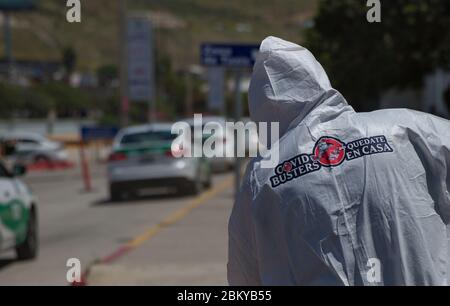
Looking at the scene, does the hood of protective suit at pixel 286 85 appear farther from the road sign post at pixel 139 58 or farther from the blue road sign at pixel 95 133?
the road sign post at pixel 139 58

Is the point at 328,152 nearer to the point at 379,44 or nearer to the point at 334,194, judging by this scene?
the point at 334,194

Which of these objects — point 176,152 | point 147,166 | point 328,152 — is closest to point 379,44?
point 176,152

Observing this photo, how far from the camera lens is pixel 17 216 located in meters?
12.2

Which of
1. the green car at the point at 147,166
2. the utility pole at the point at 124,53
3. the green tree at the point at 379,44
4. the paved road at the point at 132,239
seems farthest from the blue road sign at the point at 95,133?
the green tree at the point at 379,44

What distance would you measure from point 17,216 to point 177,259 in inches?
80.5

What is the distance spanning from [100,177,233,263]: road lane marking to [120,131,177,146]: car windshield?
145 cm

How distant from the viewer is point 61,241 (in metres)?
15.0

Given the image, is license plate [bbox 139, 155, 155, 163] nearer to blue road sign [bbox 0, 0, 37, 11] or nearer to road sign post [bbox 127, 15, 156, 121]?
road sign post [bbox 127, 15, 156, 121]

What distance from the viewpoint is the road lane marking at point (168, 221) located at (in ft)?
41.1

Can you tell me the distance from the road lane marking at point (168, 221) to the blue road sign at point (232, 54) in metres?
2.78

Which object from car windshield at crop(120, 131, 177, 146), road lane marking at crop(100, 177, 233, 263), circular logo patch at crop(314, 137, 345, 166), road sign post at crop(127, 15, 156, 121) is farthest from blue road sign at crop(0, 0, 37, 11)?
circular logo patch at crop(314, 137, 345, 166)

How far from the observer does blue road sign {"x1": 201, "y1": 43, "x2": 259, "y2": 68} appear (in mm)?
16594

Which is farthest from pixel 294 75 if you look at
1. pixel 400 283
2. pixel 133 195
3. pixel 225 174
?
pixel 225 174
